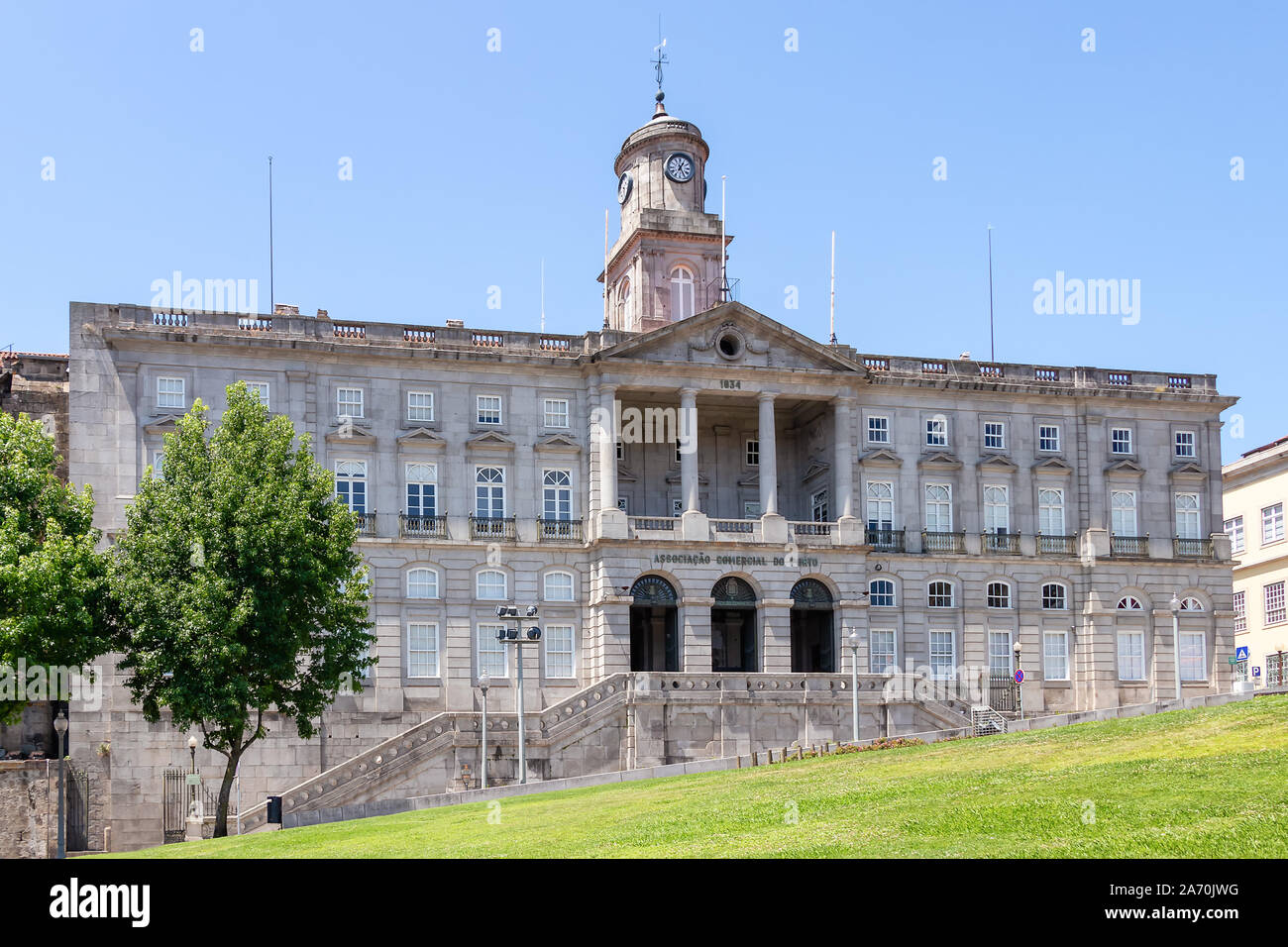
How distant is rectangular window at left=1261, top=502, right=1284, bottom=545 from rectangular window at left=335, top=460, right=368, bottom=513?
47.0 m

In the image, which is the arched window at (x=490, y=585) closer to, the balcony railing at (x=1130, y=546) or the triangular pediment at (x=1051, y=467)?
the triangular pediment at (x=1051, y=467)

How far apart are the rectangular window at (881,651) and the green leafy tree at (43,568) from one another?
31969 millimetres

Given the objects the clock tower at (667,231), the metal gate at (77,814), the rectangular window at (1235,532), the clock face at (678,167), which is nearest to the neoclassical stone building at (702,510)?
the clock tower at (667,231)

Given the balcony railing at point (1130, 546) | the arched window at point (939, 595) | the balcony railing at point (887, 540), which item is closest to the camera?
the balcony railing at point (887, 540)

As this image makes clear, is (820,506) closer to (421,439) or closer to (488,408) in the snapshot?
(488,408)

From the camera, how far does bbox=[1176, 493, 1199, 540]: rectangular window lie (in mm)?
70188

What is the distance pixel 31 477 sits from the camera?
1916 inches

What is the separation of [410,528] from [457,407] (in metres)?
5.57

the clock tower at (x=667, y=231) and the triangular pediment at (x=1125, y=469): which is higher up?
the clock tower at (x=667, y=231)

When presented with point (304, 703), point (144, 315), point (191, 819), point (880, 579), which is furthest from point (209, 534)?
point (880, 579)

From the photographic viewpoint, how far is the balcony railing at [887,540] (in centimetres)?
6656

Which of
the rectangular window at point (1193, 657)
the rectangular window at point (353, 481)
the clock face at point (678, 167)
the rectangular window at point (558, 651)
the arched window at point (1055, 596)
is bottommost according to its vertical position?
the rectangular window at point (1193, 657)

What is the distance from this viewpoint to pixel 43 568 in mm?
45844
